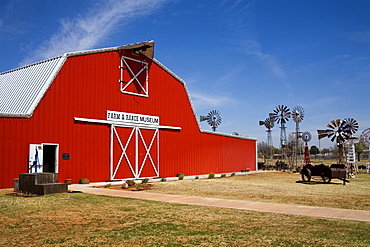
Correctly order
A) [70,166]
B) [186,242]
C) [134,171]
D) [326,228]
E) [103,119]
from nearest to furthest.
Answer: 1. [186,242]
2. [326,228]
3. [70,166]
4. [103,119]
5. [134,171]

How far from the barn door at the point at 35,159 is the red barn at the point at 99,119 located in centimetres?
5

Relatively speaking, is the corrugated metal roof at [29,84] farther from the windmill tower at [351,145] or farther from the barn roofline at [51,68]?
the windmill tower at [351,145]

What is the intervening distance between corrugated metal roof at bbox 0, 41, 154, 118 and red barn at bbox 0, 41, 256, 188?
0.06 m

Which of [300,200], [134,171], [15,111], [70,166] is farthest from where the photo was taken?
[134,171]

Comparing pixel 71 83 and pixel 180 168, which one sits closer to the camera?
pixel 71 83

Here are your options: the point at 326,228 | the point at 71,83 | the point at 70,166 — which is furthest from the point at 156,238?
the point at 71,83

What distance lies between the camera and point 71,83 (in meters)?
22.6

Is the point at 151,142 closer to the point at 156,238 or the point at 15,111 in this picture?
the point at 15,111

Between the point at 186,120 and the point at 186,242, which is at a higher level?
the point at 186,120

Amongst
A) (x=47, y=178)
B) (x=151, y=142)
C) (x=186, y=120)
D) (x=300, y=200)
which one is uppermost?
(x=186, y=120)

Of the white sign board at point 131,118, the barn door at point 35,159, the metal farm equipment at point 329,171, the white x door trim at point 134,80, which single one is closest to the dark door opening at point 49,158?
the barn door at point 35,159

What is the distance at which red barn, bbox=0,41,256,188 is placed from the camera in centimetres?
2003

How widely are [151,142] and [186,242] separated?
20.8 meters

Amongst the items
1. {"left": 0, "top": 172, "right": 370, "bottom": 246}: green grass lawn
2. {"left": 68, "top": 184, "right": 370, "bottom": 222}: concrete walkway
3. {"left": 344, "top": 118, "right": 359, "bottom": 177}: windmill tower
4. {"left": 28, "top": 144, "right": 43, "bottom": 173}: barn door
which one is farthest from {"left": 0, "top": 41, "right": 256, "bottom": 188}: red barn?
{"left": 344, "top": 118, "right": 359, "bottom": 177}: windmill tower
